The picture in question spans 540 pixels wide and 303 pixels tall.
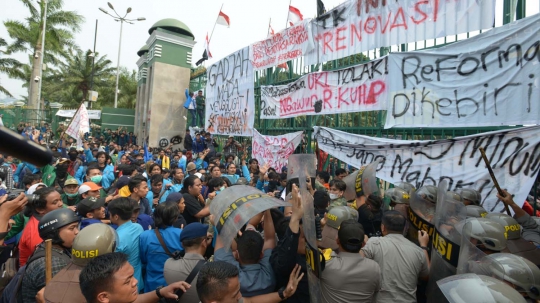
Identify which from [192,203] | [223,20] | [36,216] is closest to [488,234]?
[192,203]

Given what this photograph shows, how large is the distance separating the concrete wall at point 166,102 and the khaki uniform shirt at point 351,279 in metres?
14.9

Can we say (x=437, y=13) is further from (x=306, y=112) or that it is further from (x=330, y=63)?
(x=306, y=112)

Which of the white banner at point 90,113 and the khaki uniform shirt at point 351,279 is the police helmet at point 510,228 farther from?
the white banner at point 90,113

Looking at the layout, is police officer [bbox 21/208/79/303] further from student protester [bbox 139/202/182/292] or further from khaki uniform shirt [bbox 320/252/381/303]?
khaki uniform shirt [bbox 320/252/381/303]

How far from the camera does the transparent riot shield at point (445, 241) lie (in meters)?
2.01

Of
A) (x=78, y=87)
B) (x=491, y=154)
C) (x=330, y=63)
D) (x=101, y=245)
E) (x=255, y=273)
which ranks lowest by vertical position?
(x=255, y=273)

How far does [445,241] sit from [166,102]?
16.5 metres

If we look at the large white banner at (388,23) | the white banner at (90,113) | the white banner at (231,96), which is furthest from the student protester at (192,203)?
the white banner at (90,113)

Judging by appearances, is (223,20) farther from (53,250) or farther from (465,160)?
(53,250)

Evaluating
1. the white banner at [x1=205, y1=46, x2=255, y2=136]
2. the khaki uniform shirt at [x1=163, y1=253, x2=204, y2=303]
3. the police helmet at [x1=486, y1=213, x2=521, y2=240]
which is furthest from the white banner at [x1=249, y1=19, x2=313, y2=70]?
the khaki uniform shirt at [x1=163, y1=253, x2=204, y2=303]

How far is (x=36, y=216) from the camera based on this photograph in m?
3.37

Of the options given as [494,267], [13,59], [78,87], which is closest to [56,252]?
[494,267]

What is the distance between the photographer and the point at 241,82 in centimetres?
983

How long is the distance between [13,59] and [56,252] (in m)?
32.5
